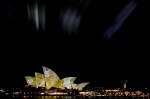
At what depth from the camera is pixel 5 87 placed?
136 meters

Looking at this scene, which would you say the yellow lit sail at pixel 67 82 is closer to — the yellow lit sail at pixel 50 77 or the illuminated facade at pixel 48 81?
the illuminated facade at pixel 48 81

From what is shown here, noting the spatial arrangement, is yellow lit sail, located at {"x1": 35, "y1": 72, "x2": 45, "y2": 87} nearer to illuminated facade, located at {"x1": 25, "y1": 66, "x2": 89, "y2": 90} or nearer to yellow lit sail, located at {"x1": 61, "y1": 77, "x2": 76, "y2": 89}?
illuminated facade, located at {"x1": 25, "y1": 66, "x2": 89, "y2": 90}

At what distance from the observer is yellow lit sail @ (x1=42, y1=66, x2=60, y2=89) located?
96.0 metres

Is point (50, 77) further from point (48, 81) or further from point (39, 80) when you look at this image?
point (39, 80)

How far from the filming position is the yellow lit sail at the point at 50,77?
96.0m

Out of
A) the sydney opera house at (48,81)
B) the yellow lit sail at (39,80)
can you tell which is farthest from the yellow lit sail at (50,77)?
the yellow lit sail at (39,80)

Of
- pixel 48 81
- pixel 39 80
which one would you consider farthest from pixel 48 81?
pixel 39 80

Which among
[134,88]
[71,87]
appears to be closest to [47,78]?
[71,87]

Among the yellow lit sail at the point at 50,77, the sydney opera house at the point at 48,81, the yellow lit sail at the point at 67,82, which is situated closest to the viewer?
the yellow lit sail at the point at 50,77

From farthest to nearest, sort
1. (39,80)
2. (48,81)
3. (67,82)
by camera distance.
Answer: (67,82) < (48,81) < (39,80)

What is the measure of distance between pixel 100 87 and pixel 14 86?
133 ft

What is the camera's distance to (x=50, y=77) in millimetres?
96625

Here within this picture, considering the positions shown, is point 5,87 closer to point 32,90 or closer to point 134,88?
point 32,90

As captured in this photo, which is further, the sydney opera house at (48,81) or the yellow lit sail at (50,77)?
the sydney opera house at (48,81)
